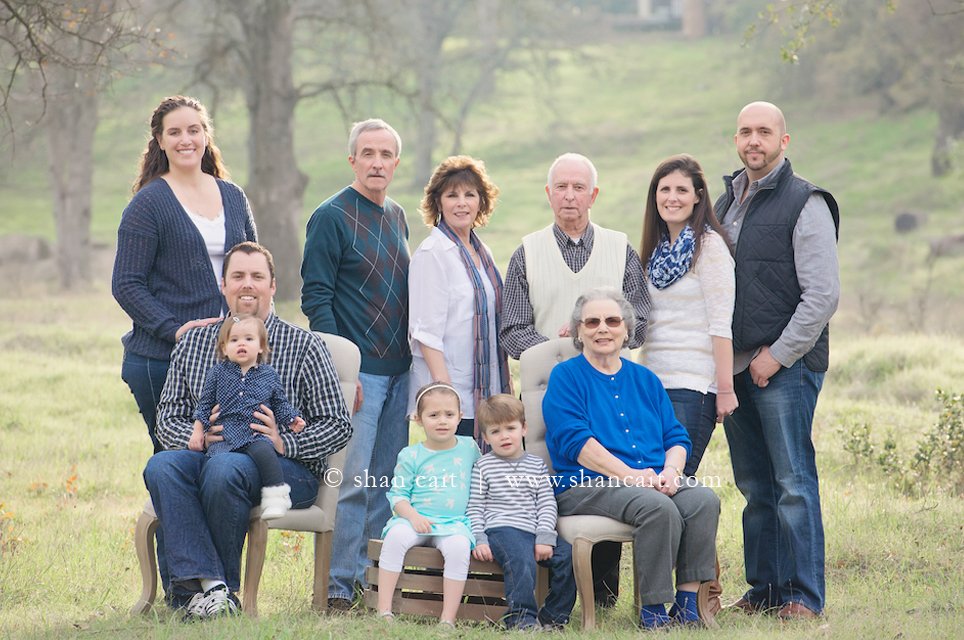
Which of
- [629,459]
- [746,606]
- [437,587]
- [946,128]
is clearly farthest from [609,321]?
[946,128]

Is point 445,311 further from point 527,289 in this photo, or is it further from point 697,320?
point 697,320

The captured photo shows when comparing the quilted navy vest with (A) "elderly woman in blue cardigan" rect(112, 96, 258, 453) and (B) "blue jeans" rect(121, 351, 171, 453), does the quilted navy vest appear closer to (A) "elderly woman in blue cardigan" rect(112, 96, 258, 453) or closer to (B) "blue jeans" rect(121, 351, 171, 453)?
(A) "elderly woman in blue cardigan" rect(112, 96, 258, 453)

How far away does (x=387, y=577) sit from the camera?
12.4 feet

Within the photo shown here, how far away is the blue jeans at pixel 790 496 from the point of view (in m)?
4.05

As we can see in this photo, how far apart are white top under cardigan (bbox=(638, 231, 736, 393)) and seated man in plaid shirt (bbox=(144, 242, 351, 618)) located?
5.04ft

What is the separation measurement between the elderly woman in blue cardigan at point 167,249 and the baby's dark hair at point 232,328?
17cm

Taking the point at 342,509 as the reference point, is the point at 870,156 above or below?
above

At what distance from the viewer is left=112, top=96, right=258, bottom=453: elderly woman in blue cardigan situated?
4.02m

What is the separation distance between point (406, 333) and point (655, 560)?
1.66 metres

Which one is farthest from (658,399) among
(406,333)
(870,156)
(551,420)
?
(870,156)

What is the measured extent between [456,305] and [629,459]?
3.67 feet

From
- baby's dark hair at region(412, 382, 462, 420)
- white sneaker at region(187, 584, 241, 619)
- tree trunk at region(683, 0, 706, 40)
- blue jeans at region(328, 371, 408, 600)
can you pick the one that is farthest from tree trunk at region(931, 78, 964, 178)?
tree trunk at region(683, 0, 706, 40)

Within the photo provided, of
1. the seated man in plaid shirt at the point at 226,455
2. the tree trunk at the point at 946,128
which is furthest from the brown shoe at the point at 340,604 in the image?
the tree trunk at the point at 946,128

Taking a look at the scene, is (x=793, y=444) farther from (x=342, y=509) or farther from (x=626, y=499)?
(x=342, y=509)
